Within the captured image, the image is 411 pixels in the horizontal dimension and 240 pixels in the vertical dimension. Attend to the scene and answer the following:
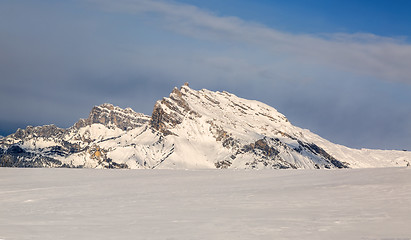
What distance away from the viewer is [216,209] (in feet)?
102

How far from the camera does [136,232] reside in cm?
2384

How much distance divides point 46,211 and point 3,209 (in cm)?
328

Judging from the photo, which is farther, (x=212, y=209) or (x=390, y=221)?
(x=212, y=209)

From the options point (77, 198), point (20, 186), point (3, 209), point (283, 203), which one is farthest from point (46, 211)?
point (20, 186)

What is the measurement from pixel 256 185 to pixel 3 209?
2020 cm

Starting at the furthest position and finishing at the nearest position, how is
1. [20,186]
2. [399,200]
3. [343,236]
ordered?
[20,186] < [399,200] < [343,236]

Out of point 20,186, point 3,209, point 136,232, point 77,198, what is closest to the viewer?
point 136,232

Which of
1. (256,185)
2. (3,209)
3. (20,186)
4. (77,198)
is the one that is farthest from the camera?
(20,186)

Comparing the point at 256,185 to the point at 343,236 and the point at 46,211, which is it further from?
the point at 343,236

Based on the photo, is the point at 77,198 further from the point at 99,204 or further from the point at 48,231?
the point at 48,231

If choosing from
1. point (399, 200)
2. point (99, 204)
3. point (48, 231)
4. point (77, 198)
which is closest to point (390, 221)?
point (399, 200)

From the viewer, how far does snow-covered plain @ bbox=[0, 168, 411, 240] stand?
76.7 feet

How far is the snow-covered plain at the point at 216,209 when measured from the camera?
76.7ft

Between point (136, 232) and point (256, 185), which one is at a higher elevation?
point (256, 185)
